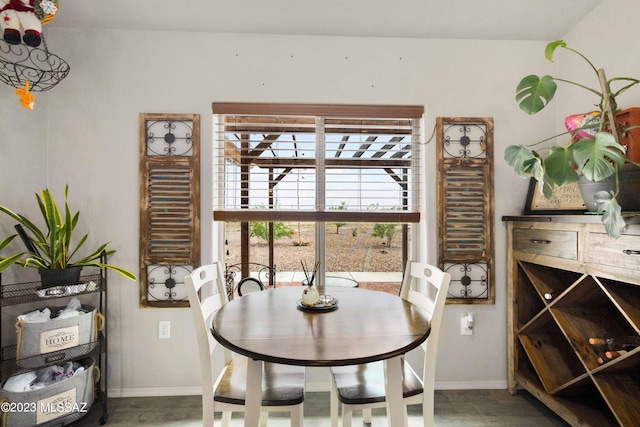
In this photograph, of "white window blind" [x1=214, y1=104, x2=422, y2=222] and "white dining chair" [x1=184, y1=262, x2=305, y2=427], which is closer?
"white dining chair" [x1=184, y1=262, x2=305, y2=427]

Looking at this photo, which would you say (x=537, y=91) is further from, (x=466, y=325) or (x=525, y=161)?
(x=466, y=325)

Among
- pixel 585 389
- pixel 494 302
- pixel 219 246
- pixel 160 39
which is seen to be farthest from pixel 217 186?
pixel 585 389

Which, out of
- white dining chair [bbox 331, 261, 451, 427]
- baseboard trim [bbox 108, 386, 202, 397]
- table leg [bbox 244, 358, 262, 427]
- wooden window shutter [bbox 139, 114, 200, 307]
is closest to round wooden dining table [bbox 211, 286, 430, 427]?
table leg [bbox 244, 358, 262, 427]

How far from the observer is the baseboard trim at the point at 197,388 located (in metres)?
2.09

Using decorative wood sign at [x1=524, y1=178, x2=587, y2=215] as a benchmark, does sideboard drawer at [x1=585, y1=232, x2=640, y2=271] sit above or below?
below

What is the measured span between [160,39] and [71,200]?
126cm

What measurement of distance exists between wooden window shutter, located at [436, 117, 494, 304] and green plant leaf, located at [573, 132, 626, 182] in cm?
92

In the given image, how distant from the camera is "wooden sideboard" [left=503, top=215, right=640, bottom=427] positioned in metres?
1.37

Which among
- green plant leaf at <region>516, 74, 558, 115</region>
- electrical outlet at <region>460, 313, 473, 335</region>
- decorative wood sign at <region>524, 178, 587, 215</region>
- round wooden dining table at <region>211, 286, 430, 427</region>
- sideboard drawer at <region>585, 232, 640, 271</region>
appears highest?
green plant leaf at <region>516, 74, 558, 115</region>

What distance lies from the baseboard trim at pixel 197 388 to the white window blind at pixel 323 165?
1.19 metres

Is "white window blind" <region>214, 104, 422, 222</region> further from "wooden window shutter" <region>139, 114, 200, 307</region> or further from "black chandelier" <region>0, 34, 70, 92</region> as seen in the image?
"black chandelier" <region>0, 34, 70, 92</region>

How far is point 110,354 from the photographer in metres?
2.08

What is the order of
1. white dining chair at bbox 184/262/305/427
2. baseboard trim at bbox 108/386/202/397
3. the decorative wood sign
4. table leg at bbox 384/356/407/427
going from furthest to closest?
baseboard trim at bbox 108/386/202/397 < the decorative wood sign < white dining chair at bbox 184/262/305/427 < table leg at bbox 384/356/407/427

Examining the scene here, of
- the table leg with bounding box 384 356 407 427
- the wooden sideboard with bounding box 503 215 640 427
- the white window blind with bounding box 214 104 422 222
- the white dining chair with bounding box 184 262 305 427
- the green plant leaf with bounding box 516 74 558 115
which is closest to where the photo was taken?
the table leg with bounding box 384 356 407 427
